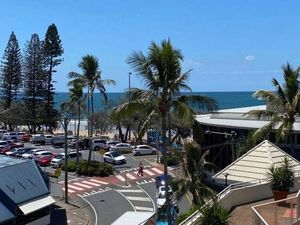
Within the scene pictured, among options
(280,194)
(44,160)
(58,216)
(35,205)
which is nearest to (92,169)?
(44,160)

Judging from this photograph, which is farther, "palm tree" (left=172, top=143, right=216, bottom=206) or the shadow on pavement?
the shadow on pavement

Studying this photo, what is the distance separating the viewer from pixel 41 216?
112 ft

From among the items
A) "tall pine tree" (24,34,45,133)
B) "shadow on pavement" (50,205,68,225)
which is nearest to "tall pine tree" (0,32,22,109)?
"tall pine tree" (24,34,45,133)

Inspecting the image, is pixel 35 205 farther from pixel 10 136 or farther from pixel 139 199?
pixel 10 136

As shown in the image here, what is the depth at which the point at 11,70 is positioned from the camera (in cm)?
9562

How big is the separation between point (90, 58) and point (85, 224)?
83.1ft

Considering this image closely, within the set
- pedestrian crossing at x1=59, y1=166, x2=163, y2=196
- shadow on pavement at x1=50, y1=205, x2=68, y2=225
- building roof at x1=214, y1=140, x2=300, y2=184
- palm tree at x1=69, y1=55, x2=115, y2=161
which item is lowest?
shadow on pavement at x1=50, y1=205, x2=68, y2=225

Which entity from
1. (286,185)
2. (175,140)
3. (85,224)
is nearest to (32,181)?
(85,224)

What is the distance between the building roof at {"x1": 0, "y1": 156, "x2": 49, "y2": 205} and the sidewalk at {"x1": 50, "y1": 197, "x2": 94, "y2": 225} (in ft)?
5.91

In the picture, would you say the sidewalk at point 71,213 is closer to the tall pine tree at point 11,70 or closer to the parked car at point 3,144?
the parked car at point 3,144

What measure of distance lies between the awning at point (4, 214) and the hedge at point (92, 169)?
60.8 feet

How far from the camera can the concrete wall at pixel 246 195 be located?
20.6m

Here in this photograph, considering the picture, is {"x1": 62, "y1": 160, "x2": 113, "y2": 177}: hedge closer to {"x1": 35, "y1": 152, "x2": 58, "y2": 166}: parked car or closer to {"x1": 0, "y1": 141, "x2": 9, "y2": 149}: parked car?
{"x1": 35, "y1": 152, "x2": 58, "y2": 166}: parked car

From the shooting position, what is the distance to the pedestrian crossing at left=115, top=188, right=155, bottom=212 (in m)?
35.8
